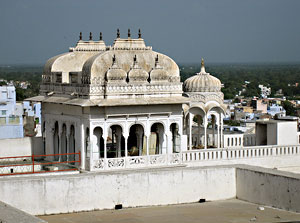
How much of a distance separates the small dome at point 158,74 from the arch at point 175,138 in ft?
4.66

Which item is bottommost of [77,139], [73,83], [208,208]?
[208,208]

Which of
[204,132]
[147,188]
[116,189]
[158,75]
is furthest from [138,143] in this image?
[116,189]

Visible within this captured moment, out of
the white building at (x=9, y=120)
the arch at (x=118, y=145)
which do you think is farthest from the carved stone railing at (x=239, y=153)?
the white building at (x=9, y=120)

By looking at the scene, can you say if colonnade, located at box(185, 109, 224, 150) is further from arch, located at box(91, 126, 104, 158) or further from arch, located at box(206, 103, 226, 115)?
arch, located at box(91, 126, 104, 158)

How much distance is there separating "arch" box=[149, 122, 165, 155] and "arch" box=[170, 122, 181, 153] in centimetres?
44

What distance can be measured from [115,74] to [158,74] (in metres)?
1.33

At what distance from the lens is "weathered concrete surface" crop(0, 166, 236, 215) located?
19.3 m

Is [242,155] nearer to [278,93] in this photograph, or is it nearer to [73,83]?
[73,83]

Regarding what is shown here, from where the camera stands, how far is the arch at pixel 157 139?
78.8 feet

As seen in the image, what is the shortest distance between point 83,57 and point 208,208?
23.2 ft

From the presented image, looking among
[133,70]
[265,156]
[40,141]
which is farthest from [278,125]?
[40,141]

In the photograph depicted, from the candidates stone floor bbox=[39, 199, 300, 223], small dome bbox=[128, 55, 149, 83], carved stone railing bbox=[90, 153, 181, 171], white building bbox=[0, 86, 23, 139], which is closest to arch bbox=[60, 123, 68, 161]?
carved stone railing bbox=[90, 153, 181, 171]

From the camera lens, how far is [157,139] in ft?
79.7

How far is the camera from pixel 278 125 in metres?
25.9
